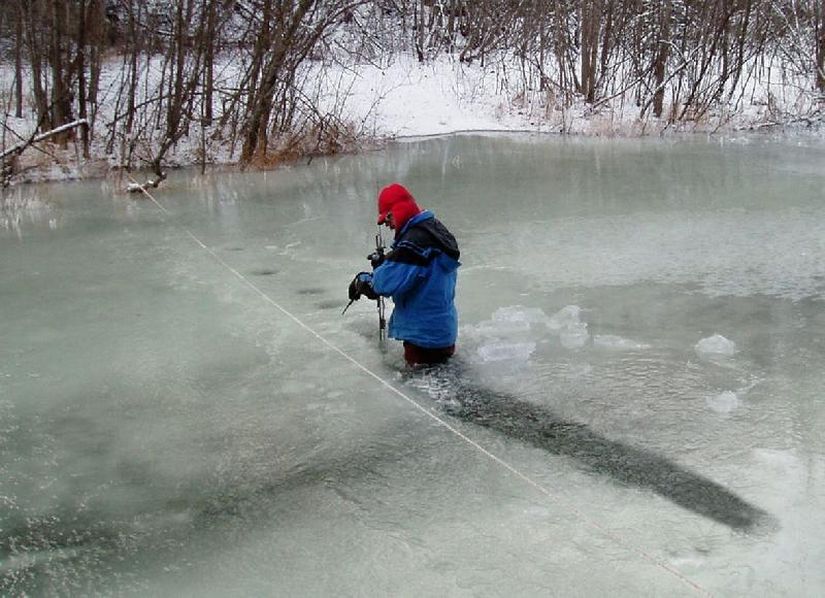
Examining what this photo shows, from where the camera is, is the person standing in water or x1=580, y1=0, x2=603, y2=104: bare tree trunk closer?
the person standing in water

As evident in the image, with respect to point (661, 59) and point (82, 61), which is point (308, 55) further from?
point (661, 59)

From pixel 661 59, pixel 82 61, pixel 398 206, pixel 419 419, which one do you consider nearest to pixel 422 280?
pixel 398 206

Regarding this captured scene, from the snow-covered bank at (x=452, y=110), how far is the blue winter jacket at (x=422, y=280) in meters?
9.03

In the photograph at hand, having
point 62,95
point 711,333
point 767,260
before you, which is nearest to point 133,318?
point 711,333

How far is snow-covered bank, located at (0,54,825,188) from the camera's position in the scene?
46.5 feet

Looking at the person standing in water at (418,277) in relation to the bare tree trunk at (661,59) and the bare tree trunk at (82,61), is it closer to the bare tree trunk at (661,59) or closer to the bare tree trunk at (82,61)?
the bare tree trunk at (82,61)

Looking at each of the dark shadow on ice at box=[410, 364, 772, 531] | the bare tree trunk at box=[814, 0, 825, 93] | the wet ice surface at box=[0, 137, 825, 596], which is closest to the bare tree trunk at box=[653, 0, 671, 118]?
the bare tree trunk at box=[814, 0, 825, 93]

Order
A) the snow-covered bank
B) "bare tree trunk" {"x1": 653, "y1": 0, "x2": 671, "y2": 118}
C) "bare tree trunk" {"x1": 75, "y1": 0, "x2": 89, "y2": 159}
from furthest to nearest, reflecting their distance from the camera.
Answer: "bare tree trunk" {"x1": 653, "y1": 0, "x2": 671, "y2": 118} < the snow-covered bank < "bare tree trunk" {"x1": 75, "y1": 0, "x2": 89, "y2": 159}

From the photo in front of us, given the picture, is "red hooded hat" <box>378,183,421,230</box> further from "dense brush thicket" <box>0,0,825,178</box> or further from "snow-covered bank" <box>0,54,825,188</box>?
"snow-covered bank" <box>0,54,825,188</box>

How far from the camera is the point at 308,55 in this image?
1784 centimetres

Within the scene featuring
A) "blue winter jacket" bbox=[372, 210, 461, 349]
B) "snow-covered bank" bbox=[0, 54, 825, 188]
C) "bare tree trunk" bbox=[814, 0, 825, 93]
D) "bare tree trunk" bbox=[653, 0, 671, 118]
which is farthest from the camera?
"bare tree trunk" bbox=[814, 0, 825, 93]

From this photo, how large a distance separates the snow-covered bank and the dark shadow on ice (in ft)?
31.3

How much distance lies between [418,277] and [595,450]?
1.34 m


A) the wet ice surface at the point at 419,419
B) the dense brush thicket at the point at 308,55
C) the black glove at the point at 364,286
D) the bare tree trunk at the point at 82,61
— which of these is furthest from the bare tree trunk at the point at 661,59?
the black glove at the point at 364,286
